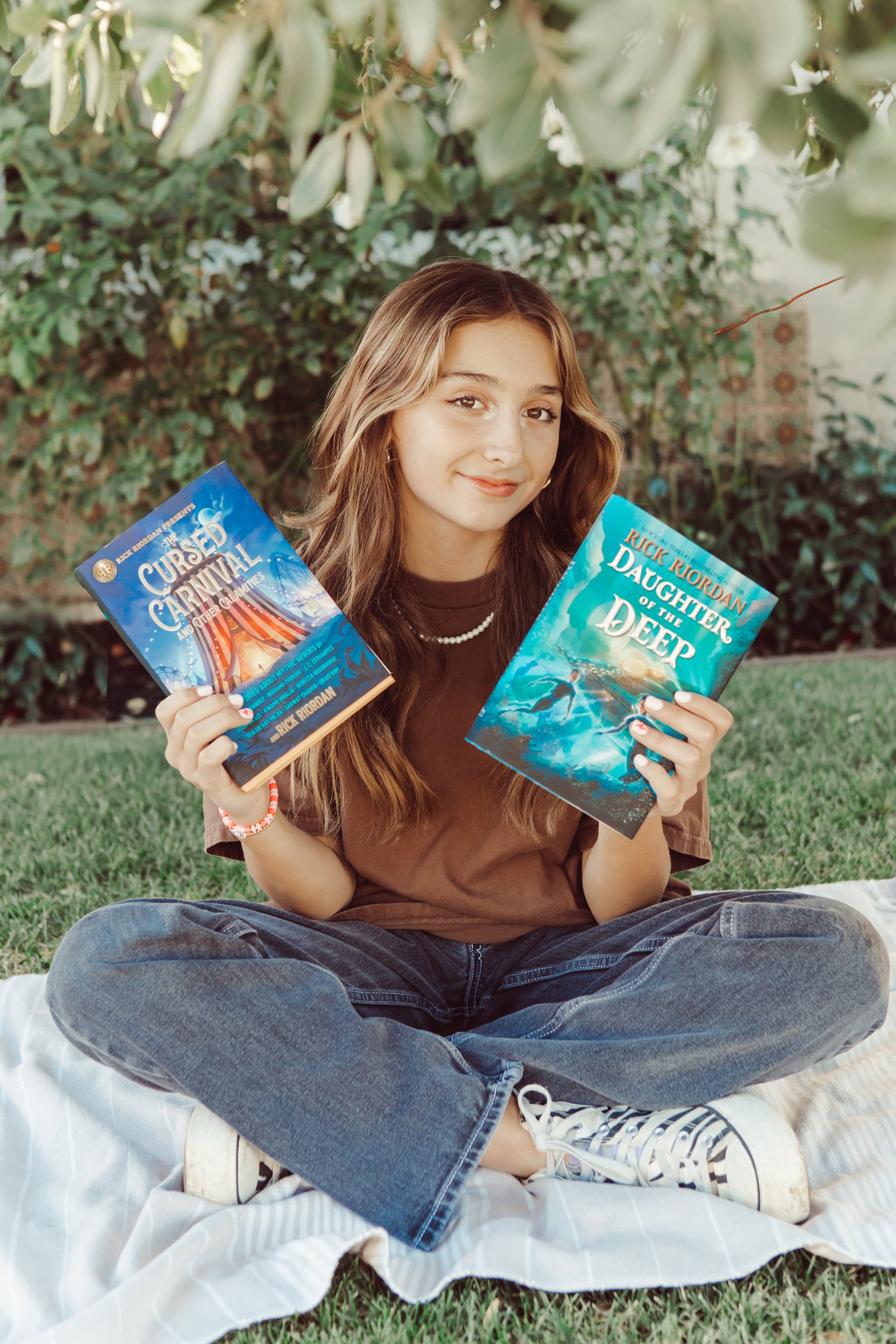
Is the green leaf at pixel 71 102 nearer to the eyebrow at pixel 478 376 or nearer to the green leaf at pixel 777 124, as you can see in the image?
the green leaf at pixel 777 124

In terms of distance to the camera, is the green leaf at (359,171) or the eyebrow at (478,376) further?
the eyebrow at (478,376)

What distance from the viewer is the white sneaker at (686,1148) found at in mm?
1299

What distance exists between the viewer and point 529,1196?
137 centimetres

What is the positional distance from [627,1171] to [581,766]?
0.48 meters

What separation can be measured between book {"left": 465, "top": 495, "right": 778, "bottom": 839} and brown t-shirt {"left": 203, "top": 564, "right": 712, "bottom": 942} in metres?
0.25

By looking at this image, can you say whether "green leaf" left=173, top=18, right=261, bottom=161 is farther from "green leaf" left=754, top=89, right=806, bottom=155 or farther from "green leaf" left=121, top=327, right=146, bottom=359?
"green leaf" left=121, top=327, right=146, bottom=359

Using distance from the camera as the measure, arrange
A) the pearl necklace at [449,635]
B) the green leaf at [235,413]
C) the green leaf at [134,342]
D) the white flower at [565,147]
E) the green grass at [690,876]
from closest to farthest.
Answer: the green grass at [690,876], the pearl necklace at [449,635], the white flower at [565,147], the green leaf at [134,342], the green leaf at [235,413]

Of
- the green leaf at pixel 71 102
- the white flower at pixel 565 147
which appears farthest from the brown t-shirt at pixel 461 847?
the white flower at pixel 565 147

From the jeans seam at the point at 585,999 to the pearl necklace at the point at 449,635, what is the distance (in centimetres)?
55

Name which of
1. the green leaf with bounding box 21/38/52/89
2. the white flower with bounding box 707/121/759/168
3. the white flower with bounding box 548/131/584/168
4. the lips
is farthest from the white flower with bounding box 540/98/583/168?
the green leaf with bounding box 21/38/52/89

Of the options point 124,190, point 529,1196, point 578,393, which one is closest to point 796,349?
point 124,190

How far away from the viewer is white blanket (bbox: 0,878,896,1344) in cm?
117

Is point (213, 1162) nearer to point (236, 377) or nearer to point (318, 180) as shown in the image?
point (318, 180)

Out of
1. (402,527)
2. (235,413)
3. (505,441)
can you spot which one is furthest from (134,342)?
(505,441)
